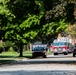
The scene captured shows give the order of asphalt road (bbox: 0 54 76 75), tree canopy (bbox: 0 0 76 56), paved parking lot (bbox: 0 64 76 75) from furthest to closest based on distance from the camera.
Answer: tree canopy (bbox: 0 0 76 56) < asphalt road (bbox: 0 54 76 75) < paved parking lot (bbox: 0 64 76 75)

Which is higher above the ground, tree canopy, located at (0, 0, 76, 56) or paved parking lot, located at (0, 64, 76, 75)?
tree canopy, located at (0, 0, 76, 56)

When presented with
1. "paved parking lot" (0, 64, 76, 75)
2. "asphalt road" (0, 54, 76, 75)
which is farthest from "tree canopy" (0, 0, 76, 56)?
"paved parking lot" (0, 64, 76, 75)

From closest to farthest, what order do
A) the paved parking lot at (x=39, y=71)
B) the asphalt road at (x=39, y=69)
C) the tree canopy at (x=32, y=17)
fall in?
the paved parking lot at (x=39, y=71) → the asphalt road at (x=39, y=69) → the tree canopy at (x=32, y=17)

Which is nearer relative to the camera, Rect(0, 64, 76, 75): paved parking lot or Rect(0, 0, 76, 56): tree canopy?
Rect(0, 64, 76, 75): paved parking lot

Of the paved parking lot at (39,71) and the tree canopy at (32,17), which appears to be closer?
the paved parking lot at (39,71)

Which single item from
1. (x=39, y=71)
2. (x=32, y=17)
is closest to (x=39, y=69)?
(x=39, y=71)

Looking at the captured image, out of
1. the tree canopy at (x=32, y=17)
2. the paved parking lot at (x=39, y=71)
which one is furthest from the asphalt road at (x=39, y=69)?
the tree canopy at (x=32, y=17)

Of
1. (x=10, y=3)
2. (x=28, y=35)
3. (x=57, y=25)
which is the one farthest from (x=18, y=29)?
(x=10, y=3)

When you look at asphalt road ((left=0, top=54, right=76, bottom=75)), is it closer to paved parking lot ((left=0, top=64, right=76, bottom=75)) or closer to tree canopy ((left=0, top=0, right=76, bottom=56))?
paved parking lot ((left=0, top=64, right=76, bottom=75))

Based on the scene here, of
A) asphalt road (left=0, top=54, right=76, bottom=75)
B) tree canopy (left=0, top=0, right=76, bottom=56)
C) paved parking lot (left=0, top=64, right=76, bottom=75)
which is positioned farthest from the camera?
tree canopy (left=0, top=0, right=76, bottom=56)

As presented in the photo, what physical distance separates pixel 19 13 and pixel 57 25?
6.97 meters

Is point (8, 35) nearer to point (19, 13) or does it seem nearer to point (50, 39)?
point (19, 13)

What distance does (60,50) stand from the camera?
69.6m

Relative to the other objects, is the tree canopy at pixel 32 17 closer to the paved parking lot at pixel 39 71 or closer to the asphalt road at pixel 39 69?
the asphalt road at pixel 39 69
